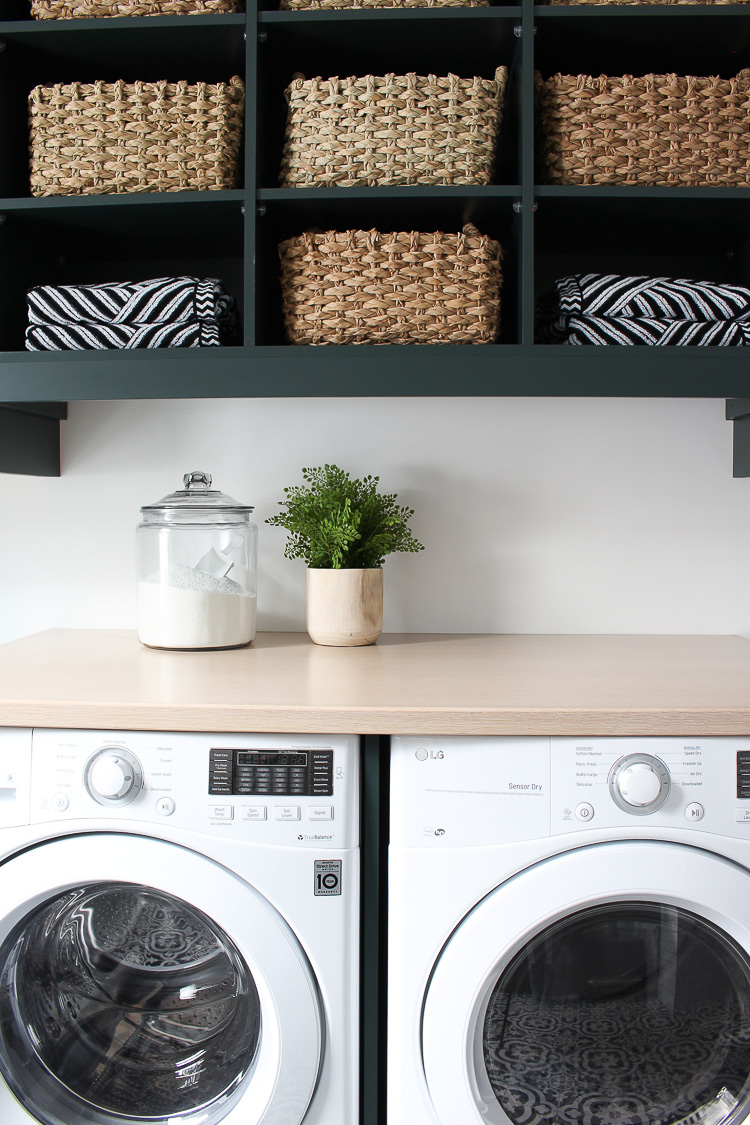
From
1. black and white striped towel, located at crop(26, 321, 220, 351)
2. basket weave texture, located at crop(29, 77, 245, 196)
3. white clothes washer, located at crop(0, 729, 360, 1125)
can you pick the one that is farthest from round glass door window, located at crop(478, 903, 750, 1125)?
basket weave texture, located at crop(29, 77, 245, 196)

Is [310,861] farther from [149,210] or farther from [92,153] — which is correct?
[92,153]

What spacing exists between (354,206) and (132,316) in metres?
0.48

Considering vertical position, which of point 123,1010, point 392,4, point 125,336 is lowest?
point 123,1010

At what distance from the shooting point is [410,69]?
1583 mm

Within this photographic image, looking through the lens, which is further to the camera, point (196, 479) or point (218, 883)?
point (196, 479)

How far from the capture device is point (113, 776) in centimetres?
113

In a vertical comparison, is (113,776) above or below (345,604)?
below

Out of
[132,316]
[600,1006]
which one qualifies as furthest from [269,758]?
[132,316]

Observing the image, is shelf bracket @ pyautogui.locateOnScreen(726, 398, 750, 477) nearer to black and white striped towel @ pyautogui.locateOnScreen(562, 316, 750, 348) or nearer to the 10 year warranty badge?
black and white striped towel @ pyautogui.locateOnScreen(562, 316, 750, 348)

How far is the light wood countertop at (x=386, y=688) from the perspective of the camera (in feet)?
3.73

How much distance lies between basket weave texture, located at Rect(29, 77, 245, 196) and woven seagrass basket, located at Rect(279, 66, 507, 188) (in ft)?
0.52

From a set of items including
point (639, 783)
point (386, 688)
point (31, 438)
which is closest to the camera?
point (639, 783)

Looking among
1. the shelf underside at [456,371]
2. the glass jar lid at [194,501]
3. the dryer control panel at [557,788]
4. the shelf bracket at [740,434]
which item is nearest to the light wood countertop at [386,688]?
the dryer control panel at [557,788]

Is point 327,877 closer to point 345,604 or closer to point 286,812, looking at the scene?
point 286,812
